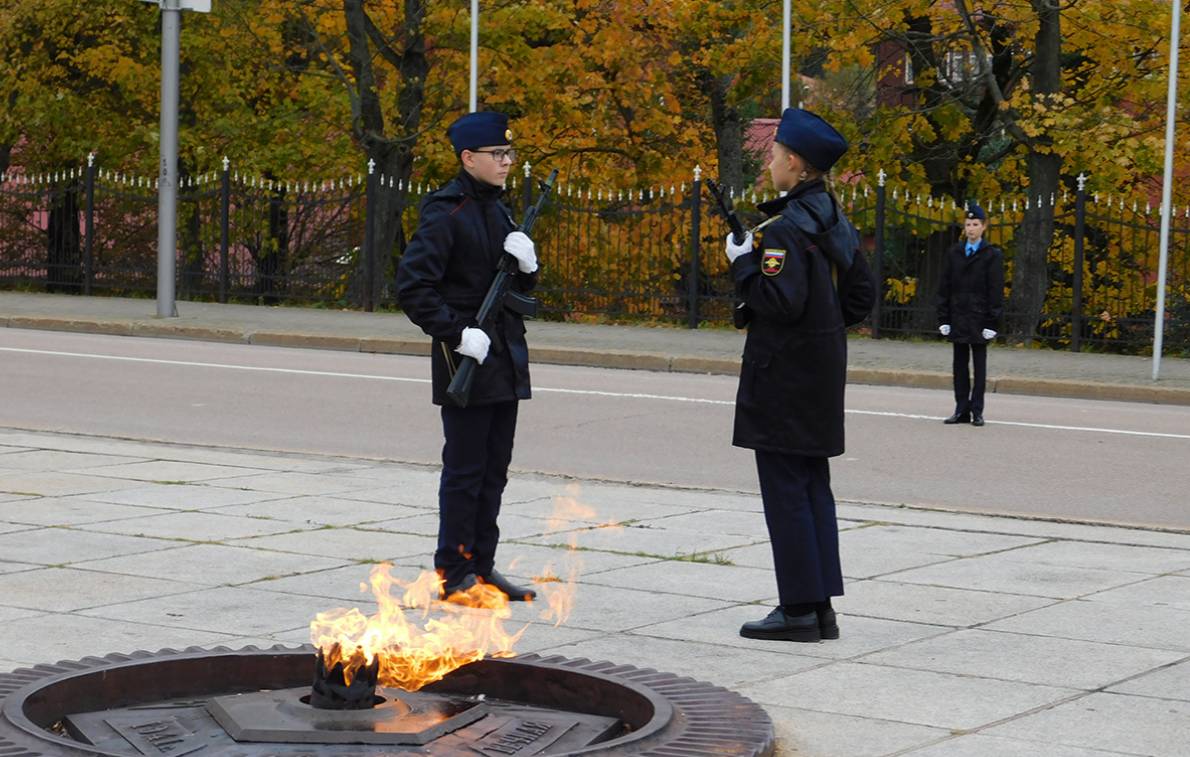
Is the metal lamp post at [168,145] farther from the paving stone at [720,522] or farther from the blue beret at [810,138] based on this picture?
the blue beret at [810,138]

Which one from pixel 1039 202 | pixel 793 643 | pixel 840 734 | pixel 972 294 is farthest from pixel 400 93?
pixel 840 734

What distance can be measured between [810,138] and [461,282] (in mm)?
1419

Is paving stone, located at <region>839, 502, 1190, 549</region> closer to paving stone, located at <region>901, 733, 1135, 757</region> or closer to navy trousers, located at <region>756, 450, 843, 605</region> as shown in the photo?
navy trousers, located at <region>756, 450, 843, 605</region>

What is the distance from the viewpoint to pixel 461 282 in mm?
7086

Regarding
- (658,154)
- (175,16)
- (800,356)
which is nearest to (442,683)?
(800,356)

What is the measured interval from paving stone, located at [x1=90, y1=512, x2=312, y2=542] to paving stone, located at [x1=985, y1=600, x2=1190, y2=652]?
11.0ft

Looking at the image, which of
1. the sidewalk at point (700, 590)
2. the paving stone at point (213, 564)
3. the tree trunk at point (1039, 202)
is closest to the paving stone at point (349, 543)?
the sidewalk at point (700, 590)

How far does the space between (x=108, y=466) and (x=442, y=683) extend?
229 inches

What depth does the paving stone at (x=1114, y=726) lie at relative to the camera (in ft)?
16.6

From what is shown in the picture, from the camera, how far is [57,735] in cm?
461

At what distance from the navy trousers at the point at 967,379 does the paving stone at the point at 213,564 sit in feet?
25.3

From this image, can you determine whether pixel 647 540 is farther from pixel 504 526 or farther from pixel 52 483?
pixel 52 483

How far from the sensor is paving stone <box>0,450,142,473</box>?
10.5m

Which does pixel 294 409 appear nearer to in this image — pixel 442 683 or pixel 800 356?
pixel 800 356
